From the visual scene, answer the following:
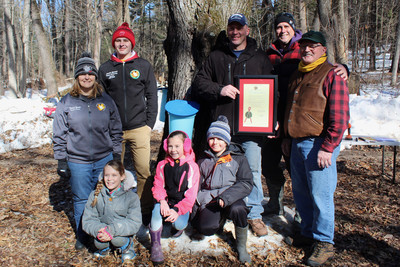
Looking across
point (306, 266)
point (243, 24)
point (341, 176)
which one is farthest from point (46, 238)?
point (341, 176)

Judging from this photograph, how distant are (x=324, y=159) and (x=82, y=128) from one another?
239cm

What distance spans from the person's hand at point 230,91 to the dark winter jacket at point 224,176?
58 cm

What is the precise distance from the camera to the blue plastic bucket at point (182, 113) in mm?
3624

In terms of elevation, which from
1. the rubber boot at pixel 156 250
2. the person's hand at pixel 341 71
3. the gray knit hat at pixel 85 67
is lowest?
the rubber boot at pixel 156 250

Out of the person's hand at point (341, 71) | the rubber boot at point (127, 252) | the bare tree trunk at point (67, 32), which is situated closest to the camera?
the person's hand at point (341, 71)

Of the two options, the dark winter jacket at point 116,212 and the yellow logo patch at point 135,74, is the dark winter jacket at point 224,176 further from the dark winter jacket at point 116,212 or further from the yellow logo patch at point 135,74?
the yellow logo patch at point 135,74

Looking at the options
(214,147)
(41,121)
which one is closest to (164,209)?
(214,147)

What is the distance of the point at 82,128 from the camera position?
127 inches

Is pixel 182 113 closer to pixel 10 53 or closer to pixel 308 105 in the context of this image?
pixel 308 105

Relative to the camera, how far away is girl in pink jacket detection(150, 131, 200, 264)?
3123 mm

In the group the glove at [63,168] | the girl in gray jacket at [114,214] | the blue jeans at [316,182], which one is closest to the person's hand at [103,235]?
the girl in gray jacket at [114,214]

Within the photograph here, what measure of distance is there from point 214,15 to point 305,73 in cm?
168

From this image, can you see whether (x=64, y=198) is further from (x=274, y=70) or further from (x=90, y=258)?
(x=274, y=70)

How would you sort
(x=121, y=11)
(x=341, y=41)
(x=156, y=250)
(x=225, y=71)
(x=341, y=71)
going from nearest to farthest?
(x=341, y=71)
(x=156, y=250)
(x=225, y=71)
(x=341, y=41)
(x=121, y=11)
